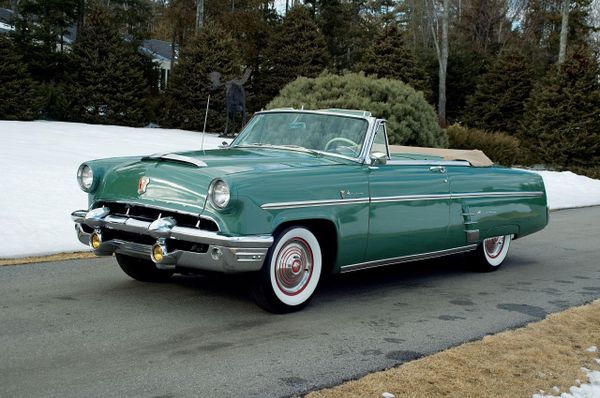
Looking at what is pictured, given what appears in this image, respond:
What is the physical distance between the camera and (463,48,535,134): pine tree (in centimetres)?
3806

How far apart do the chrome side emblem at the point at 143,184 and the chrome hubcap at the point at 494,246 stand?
4016mm

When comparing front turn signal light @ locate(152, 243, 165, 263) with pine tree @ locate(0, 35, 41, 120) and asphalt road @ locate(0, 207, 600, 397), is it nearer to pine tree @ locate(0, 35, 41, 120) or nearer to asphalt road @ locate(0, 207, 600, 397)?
asphalt road @ locate(0, 207, 600, 397)

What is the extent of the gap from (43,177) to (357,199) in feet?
24.6

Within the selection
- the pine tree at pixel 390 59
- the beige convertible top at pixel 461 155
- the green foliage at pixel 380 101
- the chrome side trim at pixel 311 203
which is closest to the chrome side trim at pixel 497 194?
the beige convertible top at pixel 461 155

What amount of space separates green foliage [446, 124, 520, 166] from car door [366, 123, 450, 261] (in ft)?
56.0

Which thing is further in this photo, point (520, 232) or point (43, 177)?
point (43, 177)

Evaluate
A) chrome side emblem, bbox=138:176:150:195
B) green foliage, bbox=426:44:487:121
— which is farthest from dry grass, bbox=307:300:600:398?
green foliage, bbox=426:44:487:121

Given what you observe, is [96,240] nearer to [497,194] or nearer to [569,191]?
[497,194]

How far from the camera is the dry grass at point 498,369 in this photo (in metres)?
3.97

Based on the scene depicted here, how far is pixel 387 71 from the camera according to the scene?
108 feet

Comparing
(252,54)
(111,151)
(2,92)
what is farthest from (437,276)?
(252,54)

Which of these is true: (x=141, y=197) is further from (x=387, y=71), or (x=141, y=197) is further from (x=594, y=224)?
(x=387, y=71)

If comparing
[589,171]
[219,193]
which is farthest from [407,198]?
[589,171]

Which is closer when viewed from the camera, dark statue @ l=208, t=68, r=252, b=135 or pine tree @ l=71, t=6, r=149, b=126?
dark statue @ l=208, t=68, r=252, b=135
